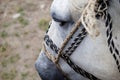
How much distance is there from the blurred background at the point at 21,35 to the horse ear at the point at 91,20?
2.58 meters

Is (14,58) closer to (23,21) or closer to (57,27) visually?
(23,21)

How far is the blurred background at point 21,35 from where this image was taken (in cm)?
445

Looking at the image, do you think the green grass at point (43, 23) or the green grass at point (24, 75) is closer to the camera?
the green grass at point (24, 75)

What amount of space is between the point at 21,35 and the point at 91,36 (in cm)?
327

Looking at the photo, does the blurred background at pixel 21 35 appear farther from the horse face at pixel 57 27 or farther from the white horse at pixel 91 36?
the white horse at pixel 91 36

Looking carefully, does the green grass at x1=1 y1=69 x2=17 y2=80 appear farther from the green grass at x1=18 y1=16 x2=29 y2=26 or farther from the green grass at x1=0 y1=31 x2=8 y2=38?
the green grass at x1=18 y1=16 x2=29 y2=26

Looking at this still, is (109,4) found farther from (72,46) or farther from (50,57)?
(50,57)

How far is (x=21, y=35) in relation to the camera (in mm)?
4984

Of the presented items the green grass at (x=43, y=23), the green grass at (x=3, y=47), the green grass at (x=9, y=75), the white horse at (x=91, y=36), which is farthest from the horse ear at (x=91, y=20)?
the green grass at (x=43, y=23)

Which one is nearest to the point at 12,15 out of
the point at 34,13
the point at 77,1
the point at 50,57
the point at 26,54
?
the point at 34,13

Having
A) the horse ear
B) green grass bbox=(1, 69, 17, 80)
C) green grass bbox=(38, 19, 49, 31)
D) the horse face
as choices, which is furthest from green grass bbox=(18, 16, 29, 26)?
the horse ear

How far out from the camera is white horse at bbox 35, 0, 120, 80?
179 cm

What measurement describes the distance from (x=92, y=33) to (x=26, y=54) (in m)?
2.96

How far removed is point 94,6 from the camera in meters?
1.78
